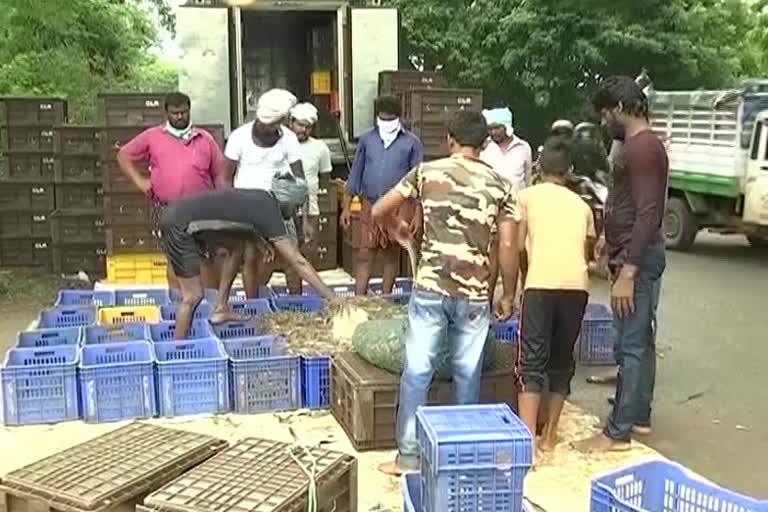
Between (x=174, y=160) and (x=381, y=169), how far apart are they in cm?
169

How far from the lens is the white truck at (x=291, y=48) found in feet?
34.5

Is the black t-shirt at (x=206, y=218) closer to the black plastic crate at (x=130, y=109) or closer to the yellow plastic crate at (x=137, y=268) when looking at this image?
the yellow plastic crate at (x=137, y=268)

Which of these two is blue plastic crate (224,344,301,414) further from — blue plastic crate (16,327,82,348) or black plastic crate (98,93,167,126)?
black plastic crate (98,93,167,126)

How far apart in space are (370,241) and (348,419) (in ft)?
8.73

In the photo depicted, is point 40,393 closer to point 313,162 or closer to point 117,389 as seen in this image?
point 117,389

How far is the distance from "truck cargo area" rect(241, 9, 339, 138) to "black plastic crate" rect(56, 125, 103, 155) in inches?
71.7

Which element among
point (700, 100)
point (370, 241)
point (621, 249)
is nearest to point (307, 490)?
point (621, 249)

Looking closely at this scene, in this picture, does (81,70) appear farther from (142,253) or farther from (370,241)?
(370,241)

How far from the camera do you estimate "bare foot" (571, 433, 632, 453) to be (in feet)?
17.4

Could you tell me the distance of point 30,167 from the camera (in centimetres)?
1117

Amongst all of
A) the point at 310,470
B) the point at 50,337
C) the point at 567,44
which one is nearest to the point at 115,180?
the point at 50,337

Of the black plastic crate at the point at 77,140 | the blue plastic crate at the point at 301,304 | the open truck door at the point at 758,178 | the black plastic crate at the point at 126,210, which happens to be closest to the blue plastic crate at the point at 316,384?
A: the blue plastic crate at the point at 301,304

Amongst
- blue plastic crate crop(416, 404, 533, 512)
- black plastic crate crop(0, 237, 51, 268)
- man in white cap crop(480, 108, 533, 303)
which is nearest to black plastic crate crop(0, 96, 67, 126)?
black plastic crate crop(0, 237, 51, 268)

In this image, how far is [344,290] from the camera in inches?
318
